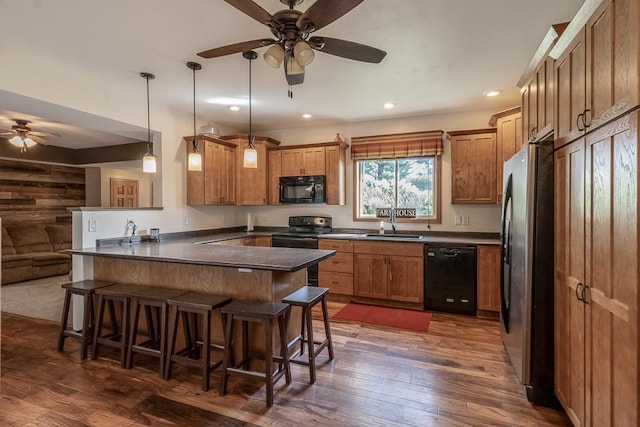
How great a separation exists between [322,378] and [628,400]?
68.9 inches

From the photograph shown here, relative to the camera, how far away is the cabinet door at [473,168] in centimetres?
398

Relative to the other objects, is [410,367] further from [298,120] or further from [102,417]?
[298,120]

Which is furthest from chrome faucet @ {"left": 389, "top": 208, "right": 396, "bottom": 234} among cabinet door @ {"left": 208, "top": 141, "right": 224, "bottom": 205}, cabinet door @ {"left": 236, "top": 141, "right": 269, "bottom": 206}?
cabinet door @ {"left": 208, "top": 141, "right": 224, "bottom": 205}

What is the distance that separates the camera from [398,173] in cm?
484

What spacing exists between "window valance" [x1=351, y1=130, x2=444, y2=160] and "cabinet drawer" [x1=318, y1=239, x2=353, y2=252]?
1353 mm

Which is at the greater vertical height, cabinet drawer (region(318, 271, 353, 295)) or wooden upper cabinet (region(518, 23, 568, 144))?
wooden upper cabinet (region(518, 23, 568, 144))

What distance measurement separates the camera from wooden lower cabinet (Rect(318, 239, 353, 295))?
4.36 m

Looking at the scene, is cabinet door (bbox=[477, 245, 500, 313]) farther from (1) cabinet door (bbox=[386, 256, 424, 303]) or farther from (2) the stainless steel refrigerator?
(2) the stainless steel refrigerator

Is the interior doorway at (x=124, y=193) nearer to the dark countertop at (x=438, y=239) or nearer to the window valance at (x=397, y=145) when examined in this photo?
the dark countertop at (x=438, y=239)

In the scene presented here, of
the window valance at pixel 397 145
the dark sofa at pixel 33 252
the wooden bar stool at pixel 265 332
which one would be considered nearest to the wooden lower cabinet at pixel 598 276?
the wooden bar stool at pixel 265 332

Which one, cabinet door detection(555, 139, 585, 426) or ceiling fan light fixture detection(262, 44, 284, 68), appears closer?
cabinet door detection(555, 139, 585, 426)

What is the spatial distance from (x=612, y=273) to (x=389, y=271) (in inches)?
110

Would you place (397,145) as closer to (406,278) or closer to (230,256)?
(406,278)

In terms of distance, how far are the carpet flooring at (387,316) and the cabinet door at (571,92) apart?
2322 millimetres
